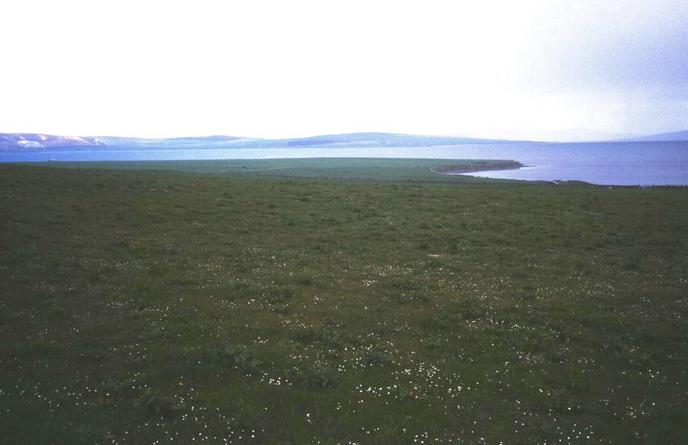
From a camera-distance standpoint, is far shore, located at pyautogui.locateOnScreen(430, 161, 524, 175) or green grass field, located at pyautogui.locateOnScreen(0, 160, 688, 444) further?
far shore, located at pyautogui.locateOnScreen(430, 161, 524, 175)

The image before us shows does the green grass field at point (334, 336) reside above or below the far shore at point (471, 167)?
below

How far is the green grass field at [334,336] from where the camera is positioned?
780cm

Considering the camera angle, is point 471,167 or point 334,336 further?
point 471,167

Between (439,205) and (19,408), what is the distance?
115ft

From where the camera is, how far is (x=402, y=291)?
15.6 meters

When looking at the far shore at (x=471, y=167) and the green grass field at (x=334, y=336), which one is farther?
the far shore at (x=471, y=167)

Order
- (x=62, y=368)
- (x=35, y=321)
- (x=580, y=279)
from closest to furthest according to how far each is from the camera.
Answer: (x=62, y=368) < (x=35, y=321) < (x=580, y=279)

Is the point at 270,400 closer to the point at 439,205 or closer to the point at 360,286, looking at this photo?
the point at 360,286

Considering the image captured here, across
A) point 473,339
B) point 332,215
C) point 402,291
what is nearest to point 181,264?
point 402,291

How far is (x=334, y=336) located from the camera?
11.3m

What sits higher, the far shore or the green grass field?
the far shore

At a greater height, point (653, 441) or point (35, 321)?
point (35, 321)

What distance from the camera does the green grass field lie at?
7.80 m

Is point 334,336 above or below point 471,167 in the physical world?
below
